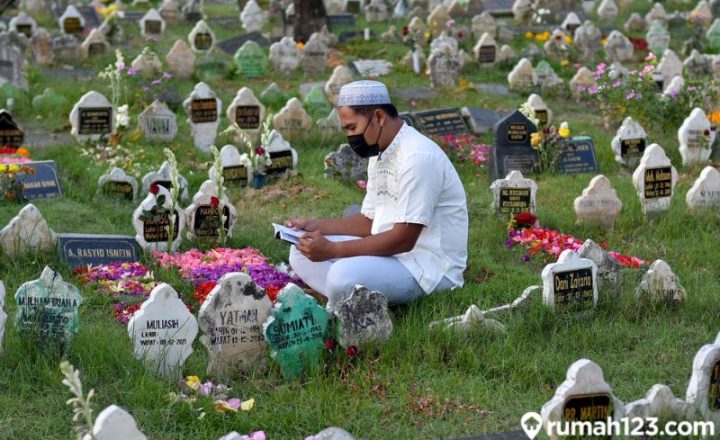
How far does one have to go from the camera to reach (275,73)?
47.4 feet

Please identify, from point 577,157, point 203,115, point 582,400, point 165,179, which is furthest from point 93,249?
point 577,157

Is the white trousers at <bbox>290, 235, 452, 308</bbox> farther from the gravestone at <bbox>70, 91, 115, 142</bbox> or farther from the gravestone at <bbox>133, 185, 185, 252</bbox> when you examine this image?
the gravestone at <bbox>70, 91, 115, 142</bbox>

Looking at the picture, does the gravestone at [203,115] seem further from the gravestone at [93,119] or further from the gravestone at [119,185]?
the gravestone at [119,185]

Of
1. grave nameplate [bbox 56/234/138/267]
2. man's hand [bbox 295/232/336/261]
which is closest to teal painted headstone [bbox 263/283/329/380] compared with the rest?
man's hand [bbox 295/232/336/261]

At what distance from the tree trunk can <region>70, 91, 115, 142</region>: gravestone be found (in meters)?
6.02

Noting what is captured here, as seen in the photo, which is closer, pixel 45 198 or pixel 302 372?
pixel 302 372

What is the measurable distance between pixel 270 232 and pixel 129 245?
1106 millimetres

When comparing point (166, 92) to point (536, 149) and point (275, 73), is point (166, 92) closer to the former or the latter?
point (275, 73)

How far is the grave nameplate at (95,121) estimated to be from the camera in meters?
10.5

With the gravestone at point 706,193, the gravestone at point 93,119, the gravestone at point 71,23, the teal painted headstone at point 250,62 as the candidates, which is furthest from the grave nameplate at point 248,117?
the gravestone at point 71,23

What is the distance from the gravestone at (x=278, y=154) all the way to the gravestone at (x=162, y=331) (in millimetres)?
4168

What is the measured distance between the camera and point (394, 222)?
21.6ft

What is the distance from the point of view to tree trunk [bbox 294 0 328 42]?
642 inches

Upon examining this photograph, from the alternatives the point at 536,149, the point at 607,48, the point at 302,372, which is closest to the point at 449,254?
the point at 302,372
